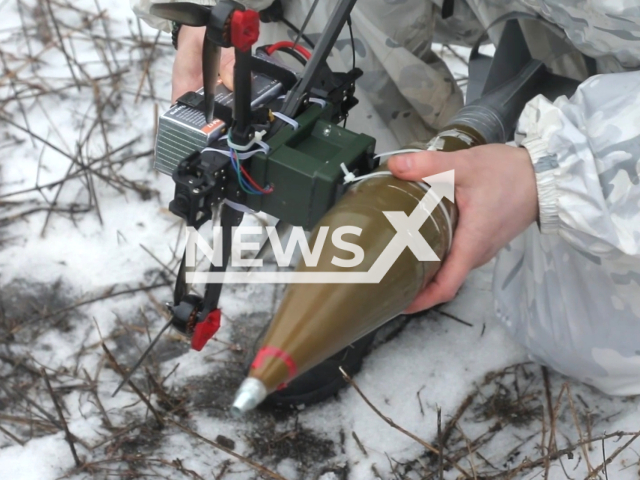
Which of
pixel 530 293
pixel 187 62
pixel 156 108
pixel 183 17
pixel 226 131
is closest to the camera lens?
pixel 183 17

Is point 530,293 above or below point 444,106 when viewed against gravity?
below

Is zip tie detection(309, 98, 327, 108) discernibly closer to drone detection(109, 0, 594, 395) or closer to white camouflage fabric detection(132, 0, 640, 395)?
drone detection(109, 0, 594, 395)

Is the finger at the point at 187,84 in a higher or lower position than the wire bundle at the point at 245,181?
lower

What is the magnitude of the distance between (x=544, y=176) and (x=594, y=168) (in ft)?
0.19

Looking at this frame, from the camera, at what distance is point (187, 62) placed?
1176 millimetres

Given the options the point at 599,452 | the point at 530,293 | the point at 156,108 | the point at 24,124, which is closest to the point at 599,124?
the point at 530,293

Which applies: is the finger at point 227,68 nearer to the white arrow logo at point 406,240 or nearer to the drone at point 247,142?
the drone at point 247,142

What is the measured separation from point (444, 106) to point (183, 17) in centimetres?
70

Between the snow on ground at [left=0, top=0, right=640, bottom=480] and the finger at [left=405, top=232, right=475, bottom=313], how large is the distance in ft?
1.02

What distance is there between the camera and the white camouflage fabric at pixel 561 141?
0.90 metres

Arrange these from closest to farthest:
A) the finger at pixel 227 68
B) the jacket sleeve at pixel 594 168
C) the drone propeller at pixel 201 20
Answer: the drone propeller at pixel 201 20, the jacket sleeve at pixel 594 168, the finger at pixel 227 68

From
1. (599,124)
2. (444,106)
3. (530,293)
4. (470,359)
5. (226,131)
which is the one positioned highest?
(599,124)

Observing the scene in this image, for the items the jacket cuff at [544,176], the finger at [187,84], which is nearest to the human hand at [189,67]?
the finger at [187,84]

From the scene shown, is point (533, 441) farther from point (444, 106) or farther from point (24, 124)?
point (24, 124)
